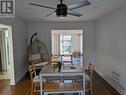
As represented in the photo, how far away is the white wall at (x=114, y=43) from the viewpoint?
419cm

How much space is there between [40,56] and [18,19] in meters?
1.95

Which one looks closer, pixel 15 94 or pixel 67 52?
pixel 15 94

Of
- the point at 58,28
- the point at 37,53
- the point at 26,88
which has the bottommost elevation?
the point at 26,88

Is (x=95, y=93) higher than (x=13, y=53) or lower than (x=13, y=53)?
lower

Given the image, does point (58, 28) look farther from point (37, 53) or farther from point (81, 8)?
point (81, 8)

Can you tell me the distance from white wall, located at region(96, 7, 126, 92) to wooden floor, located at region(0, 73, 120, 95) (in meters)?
0.42

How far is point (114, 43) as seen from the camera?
4844mm

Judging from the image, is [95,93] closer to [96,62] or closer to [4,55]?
[96,62]

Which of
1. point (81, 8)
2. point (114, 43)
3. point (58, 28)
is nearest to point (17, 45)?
point (58, 28)

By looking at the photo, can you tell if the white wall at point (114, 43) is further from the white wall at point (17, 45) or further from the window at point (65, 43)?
the window at point (65, 43)

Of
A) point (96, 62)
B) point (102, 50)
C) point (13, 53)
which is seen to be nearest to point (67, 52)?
point (96, 62)

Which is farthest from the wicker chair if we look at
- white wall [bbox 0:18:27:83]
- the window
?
the window

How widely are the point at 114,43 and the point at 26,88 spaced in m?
2.98

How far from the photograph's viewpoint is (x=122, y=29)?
4234mm
